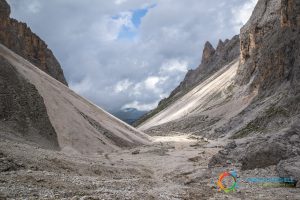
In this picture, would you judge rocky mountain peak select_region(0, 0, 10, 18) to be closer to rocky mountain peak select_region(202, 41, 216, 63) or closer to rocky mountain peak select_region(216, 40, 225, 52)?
rocky mountain peak select_region(216, 40, 225, 52)

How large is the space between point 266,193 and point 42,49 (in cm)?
9403

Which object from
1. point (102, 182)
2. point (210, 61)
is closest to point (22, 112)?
point (102, 182)

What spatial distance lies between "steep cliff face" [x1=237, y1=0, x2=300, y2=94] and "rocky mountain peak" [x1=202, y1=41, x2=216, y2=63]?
94.5 meters

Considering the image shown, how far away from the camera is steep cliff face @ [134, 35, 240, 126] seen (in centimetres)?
16712

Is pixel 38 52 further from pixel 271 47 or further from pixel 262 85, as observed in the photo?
pixel 271 47

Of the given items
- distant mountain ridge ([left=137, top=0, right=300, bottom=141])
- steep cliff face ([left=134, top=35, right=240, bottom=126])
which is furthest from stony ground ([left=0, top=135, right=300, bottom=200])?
steep cliff face ([left=134, top=35, right=240, bottom=126])

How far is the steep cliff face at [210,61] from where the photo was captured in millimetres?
167125

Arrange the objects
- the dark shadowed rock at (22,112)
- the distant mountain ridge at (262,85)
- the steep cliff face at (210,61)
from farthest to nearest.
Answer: the steep cliff face at (210,61) < the distant mountain ridge at (262,85) < the dark shadowed rock at (22,112)

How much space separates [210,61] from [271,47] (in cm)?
11445

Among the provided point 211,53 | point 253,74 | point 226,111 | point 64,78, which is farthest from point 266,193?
point 211,53

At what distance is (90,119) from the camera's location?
43.6 m

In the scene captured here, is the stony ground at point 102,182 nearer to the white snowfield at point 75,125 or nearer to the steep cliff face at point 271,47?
the white snowfield at point 75,125

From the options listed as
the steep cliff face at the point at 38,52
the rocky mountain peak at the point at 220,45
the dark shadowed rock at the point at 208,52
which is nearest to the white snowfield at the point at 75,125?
the steep cliff face at the point at 38,52

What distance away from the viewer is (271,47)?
7138cm
